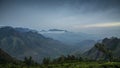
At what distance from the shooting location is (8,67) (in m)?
199

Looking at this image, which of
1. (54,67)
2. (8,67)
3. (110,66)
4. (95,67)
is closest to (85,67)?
(95,67)

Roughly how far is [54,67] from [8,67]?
196 feet

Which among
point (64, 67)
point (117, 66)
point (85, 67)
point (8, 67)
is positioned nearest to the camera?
point (117, 66)

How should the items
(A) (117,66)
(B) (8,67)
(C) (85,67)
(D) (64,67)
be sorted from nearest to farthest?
(A) (117,66) < (C) (85,67) < (D) (64,67) < (B) (8,67)

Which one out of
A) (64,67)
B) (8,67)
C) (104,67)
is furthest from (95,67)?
(8,67)

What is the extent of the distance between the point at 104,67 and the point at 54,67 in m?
47.7

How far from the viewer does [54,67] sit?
165375 millimetres

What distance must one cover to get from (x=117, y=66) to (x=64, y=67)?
4624 centimetres

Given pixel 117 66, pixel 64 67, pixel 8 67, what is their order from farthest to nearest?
pixel 8 67 → pixel 64 67 → pixel 117 66

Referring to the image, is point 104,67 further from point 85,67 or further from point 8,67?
point 8,67

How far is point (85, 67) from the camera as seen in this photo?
467 ft

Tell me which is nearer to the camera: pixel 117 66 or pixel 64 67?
pixel 117 66

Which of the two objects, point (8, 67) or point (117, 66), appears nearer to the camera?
point (117, 66)

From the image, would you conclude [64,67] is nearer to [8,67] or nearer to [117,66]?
[117,66]
